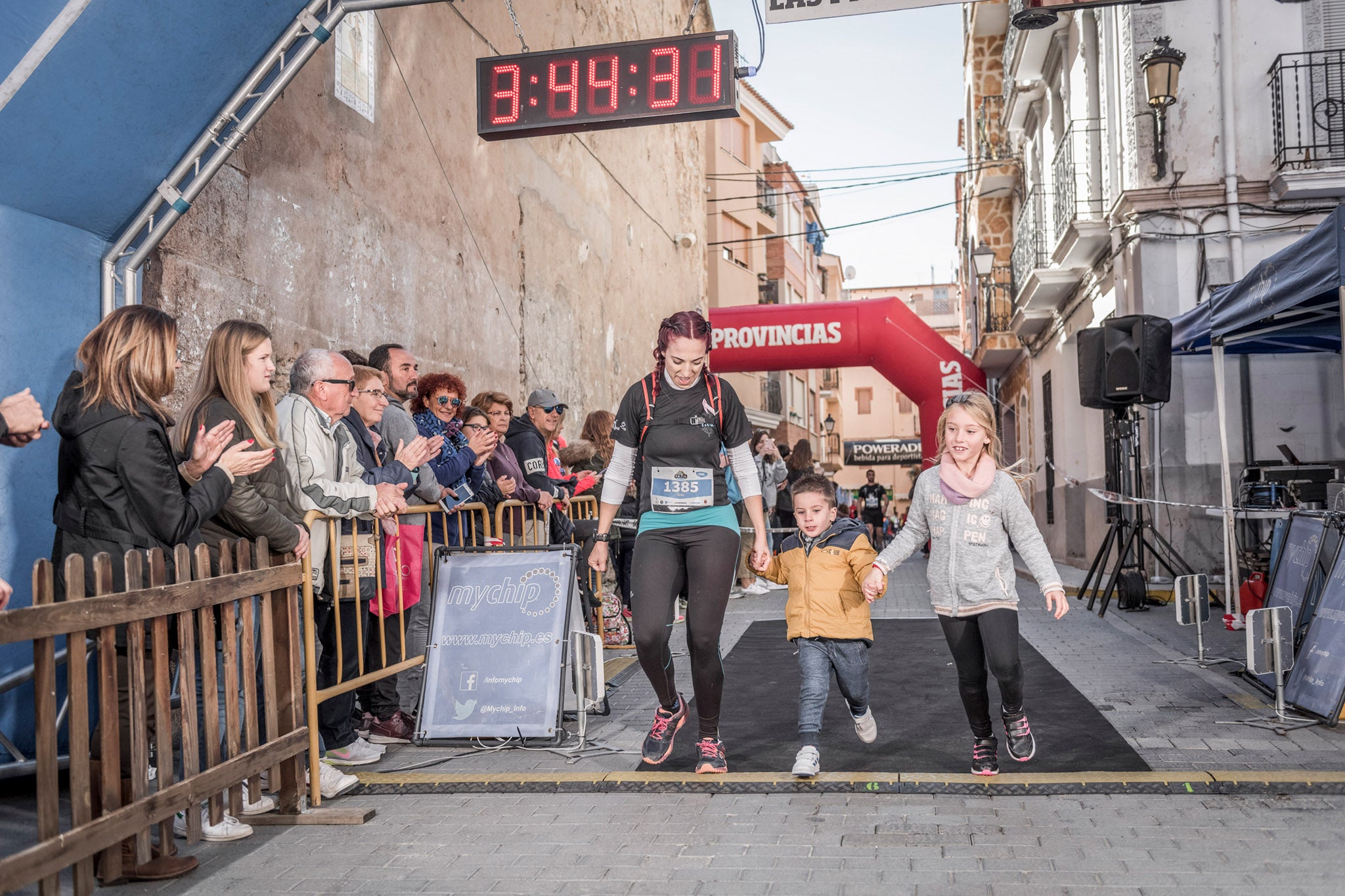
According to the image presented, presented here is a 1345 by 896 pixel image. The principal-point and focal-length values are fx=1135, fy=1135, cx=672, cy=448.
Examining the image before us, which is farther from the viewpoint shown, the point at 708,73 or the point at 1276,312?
the point at 708,73

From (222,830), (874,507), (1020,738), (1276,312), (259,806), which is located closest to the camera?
(222,830)

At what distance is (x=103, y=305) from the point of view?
5551mm

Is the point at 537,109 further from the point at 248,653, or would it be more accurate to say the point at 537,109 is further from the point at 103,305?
the point at 248,653

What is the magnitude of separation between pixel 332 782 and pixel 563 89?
4951 mm

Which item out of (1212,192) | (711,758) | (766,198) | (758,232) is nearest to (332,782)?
(711,758)

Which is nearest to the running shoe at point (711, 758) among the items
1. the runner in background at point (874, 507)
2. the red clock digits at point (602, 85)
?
the red clock digits at point (602, 85)

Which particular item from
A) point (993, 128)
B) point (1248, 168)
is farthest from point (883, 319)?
point (993, 128)

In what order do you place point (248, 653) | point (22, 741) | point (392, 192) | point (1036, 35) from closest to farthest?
point (248, 653)
point (22, 741)
point (392, 192)
point (1036, 35)

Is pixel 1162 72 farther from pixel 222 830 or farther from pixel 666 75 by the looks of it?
pixel 222 830

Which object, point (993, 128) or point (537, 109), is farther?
point (993, 128)

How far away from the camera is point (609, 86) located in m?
7.67

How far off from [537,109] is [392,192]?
2541 mm

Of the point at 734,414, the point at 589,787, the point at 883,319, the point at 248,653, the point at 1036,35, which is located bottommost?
the point at 589,787

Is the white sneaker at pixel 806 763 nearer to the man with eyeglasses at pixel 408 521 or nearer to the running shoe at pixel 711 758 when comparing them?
the running shoe at pixel 711 758
